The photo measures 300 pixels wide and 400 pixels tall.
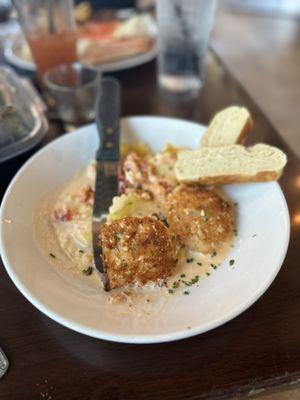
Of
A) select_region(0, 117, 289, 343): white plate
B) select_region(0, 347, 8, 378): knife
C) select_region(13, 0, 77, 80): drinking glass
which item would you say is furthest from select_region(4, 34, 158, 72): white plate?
select_region(0, 347, 8, 378): knife

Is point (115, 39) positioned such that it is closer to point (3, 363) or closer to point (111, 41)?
point (111, 41)

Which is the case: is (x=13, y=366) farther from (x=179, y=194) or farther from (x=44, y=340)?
(x=179, y=194)

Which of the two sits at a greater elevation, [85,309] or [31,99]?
[31,99]

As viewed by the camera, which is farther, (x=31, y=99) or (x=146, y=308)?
→ (x=31, y=99)

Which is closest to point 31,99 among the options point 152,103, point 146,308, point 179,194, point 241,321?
point 152,103

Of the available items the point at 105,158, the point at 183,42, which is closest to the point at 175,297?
the point at 105,158

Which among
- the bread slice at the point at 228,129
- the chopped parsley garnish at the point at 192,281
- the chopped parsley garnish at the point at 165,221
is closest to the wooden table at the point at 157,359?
the chopped parsley garnish at the point at 192,281
